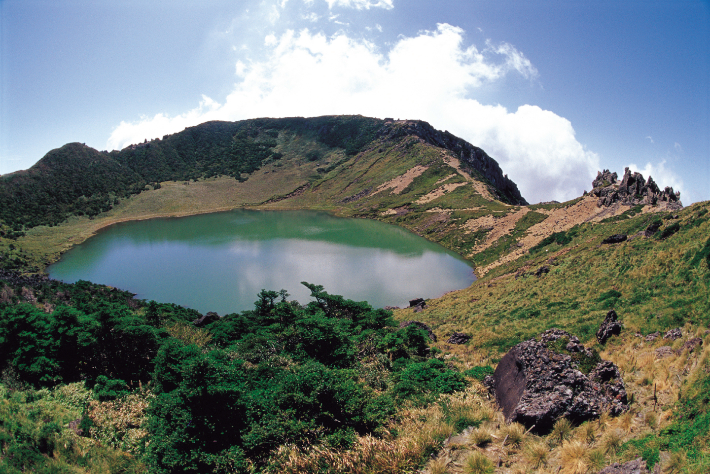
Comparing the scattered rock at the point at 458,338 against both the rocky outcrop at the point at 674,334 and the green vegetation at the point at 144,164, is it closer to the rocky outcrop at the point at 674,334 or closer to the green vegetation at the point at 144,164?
the rocky outcrop at the point at 674,334

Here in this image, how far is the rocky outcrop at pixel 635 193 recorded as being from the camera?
3506 cm

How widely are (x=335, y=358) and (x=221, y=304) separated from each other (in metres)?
23.2

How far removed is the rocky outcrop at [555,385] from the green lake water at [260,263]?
24565mm

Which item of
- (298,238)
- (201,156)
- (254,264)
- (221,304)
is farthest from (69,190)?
(221,304)

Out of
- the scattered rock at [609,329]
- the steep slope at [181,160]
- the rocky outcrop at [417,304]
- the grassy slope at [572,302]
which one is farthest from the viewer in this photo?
the steep slope at [181,160]

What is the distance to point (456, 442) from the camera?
22.8 feet

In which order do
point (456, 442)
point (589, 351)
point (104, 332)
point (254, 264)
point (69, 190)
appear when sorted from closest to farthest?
point (456, 442)
point (589, 351)
point (104, 332)
point (254, 264)
point (69, 190)

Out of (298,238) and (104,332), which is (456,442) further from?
(298,238)

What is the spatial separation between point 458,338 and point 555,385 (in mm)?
11570

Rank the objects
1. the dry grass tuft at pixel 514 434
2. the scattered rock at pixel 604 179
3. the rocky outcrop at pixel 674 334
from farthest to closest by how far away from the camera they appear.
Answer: the scattered rock at pixel 604 179, the rocky outcrop at pixel 674 334, the dry grass tuft at pixel 514 434

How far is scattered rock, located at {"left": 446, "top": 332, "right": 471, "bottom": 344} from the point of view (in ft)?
61.8

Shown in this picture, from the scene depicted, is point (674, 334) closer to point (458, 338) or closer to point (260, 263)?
point (458, 338)

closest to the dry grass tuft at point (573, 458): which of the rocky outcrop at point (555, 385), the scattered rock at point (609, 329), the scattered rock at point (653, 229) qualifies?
the rocky outcrop at point (555, 385)

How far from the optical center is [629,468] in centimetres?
500
